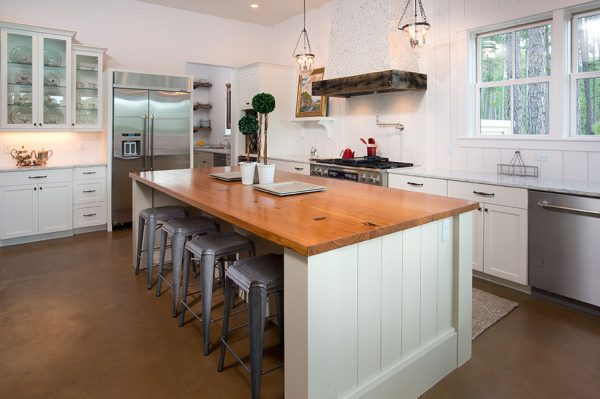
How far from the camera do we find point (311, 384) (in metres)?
1.57

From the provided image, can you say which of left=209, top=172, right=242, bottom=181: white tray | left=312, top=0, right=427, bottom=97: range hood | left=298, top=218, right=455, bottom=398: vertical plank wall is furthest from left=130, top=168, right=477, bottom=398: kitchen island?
left=312, top=0, right=427, bottom=97: range hood

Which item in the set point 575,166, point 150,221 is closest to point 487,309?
point 575,166

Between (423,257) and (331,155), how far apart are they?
13.1 feet

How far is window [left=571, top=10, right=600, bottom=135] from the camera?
11.0 ft

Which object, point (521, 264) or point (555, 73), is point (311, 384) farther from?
point (555, 73)

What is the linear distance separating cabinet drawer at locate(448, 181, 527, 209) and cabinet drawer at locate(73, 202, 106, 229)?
4.23 m

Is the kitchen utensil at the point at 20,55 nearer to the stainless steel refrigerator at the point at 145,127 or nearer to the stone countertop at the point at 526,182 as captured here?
the stainless steel refrigerator at the point at 145,127

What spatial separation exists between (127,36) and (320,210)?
191 inches

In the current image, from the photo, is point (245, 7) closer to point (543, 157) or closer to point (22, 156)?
point (22, 156)

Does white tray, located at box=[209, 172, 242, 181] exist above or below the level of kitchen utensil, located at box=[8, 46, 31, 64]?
below

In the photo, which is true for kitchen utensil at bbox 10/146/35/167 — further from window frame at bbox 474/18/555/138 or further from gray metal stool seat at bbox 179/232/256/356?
window frame at bbox 474/18/555/138

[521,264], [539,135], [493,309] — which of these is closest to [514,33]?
[539,135]

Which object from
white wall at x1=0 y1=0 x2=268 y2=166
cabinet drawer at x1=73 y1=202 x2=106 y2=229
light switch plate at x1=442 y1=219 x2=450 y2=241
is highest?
white wall at x1=0 y1=0 x2=268 y2=166

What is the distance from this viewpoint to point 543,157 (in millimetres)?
3627
